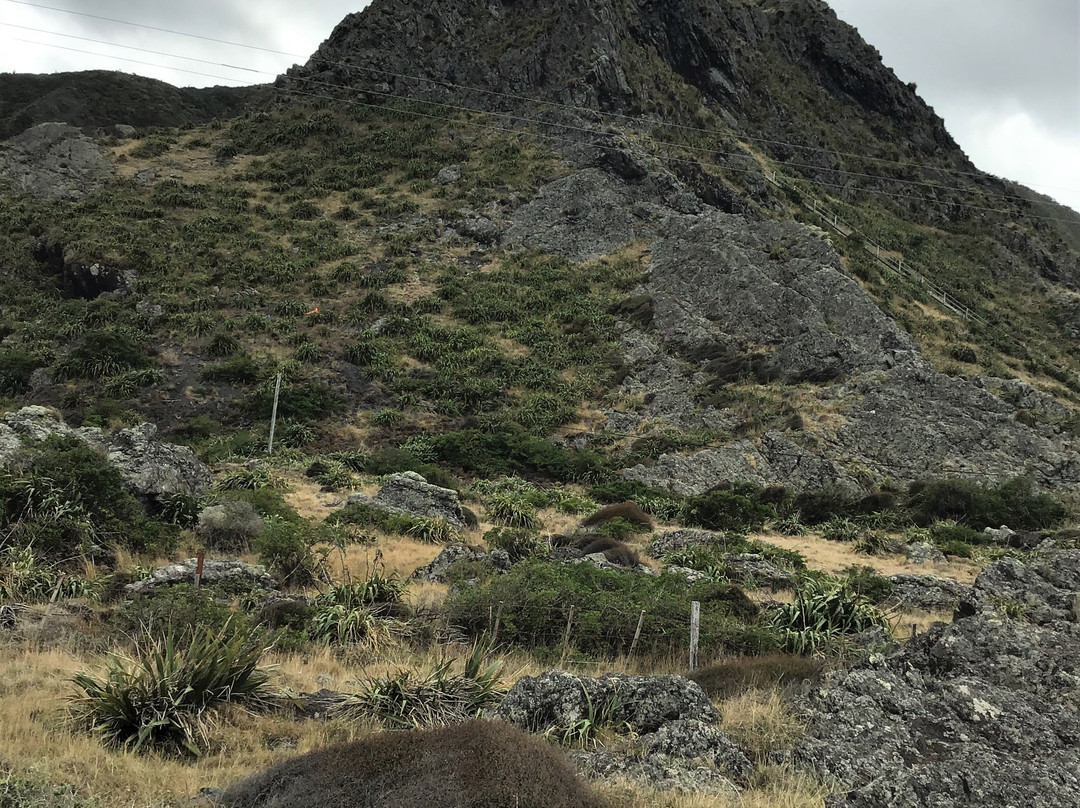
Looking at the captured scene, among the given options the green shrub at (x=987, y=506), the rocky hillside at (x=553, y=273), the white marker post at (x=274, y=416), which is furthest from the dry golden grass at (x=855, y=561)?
the white marker post at (x=274, y=416)

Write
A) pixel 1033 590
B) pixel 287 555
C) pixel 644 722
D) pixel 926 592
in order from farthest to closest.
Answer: pixel 926 592, pixel 287 555, pixel 1033 590, pixel 644 722

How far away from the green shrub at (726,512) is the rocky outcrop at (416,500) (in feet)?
23.9

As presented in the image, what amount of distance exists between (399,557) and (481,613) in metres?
5.73

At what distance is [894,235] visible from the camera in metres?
55.2

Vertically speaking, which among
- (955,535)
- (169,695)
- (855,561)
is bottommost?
(855,561)

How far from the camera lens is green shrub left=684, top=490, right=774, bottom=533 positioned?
20797 mm

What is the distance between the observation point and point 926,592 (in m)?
13.5

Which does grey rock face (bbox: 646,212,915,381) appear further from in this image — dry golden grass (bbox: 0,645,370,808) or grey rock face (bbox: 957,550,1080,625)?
dry golden grass (bbox: 0,645,370,808)

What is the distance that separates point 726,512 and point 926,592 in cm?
807

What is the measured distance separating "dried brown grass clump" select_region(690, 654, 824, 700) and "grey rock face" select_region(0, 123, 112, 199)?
53.7 meters

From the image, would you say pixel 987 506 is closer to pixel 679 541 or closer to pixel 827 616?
pixel 679 541

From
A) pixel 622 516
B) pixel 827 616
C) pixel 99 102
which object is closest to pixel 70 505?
pixel 827 616

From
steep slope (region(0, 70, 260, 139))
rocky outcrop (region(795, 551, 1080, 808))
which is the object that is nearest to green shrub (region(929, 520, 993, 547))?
rocky outcrop (region(795, 551, 1080, 808))

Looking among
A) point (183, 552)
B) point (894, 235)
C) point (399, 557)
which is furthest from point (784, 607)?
point (894, 235)
